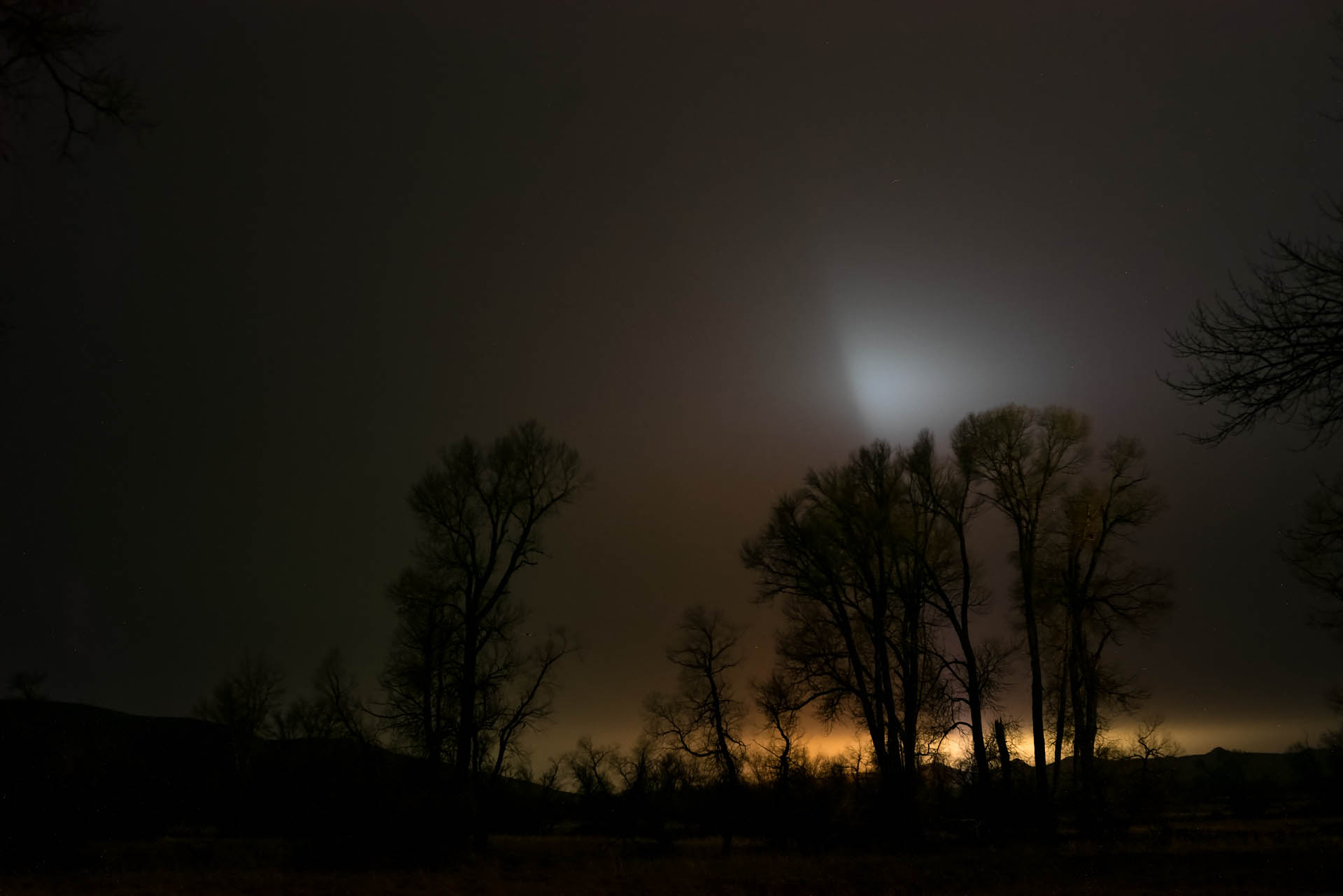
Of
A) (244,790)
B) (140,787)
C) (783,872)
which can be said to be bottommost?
(783,872)

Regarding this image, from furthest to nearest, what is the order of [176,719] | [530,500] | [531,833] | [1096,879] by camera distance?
[176,719]
[531,833]
[530,500]
[1096,879]

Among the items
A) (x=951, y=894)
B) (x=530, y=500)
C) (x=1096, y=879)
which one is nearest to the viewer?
(x=951, y=894)

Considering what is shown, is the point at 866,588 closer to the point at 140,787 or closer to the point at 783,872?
the point at 783,872

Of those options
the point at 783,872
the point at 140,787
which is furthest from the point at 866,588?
the point at 140,787

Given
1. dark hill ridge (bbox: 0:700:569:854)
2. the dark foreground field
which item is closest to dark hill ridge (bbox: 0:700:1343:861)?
dark hill ridge (bbox: 0:700:569:854)

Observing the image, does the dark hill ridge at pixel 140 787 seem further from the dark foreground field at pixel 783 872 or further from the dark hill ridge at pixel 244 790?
the dark foreground field at pixel 783 872

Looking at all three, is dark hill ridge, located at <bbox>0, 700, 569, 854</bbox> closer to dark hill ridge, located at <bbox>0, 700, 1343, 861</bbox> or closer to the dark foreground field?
dark hill ridge, located at <bbox>0, 700, 1343, 861</bbox>

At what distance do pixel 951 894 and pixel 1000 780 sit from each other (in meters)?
15.0

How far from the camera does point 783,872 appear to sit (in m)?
19.7

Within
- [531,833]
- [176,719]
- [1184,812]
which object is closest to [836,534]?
[531,833]

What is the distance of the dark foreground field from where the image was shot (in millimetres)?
17219

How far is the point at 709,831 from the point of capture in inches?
1378

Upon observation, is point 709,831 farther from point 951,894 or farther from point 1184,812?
point 1184,812

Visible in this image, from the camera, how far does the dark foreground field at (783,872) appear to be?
1722 cm
